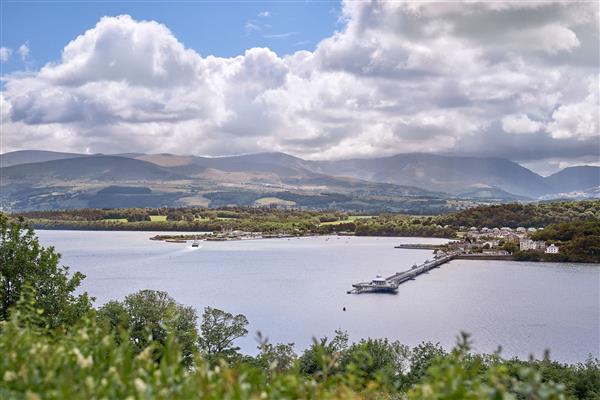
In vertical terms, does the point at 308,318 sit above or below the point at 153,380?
below

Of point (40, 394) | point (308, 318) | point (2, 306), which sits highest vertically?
point (40, 394)

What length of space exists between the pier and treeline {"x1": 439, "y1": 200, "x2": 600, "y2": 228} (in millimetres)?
40225

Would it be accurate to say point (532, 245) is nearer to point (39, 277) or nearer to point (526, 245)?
point (526, 245)

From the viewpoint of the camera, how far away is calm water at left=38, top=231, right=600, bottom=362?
4228cm

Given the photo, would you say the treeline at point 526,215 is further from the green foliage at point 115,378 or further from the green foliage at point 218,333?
the green foliage at point 115,378

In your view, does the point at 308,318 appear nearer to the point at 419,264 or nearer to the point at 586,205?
the point at 419,264

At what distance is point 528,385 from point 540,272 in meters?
81.1

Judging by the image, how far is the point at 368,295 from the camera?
6022cm

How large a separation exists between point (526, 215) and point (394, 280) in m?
74.2

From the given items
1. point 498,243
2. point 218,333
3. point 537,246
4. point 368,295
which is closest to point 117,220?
point 498,243

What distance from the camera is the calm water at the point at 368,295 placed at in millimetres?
42281

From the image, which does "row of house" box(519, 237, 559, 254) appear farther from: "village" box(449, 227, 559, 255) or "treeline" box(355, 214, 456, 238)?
"treeline" box(355, 214, 456, 238)

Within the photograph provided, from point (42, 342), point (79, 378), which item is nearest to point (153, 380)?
point (79, 378)

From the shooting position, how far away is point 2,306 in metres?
15.8
